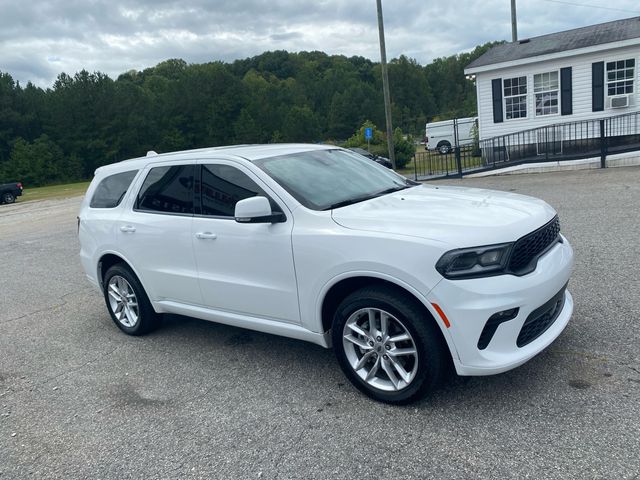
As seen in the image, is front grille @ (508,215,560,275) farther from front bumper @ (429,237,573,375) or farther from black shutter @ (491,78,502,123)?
black shutter @ (491,78,502,123)

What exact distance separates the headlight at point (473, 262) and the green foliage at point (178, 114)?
103ft

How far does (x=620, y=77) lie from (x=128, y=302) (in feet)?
60.9

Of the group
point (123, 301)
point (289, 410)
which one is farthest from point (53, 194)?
point (289, 410)

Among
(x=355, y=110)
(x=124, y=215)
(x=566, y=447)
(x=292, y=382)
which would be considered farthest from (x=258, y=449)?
(x=355, y=110)

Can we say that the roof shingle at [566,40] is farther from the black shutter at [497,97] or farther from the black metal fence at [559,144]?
the black metal fence at [559,144]

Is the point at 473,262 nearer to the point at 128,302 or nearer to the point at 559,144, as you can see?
the point at 128,302

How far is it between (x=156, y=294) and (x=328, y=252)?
2.16m

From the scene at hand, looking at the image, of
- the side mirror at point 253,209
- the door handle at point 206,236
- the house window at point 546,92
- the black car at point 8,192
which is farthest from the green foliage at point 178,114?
the side mirror at point 253,209

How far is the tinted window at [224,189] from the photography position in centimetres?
427

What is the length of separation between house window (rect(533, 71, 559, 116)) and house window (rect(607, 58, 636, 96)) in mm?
1680

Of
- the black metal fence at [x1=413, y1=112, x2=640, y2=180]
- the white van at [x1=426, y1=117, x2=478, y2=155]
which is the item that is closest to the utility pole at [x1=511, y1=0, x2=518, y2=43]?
the white van at [x1=426, y1=117, x2=478, y2=155]

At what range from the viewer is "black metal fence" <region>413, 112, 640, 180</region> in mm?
17500

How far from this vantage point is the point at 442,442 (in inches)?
123

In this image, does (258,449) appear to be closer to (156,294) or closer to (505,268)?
(505,268)
